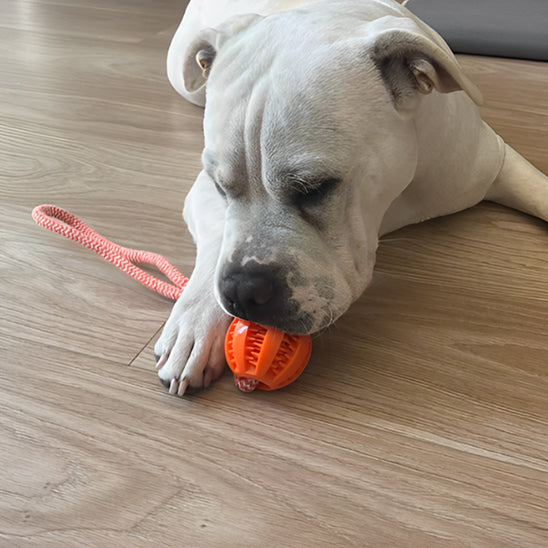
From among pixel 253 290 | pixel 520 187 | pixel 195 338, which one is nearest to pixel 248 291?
pixel 253 290

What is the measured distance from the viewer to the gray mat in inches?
104

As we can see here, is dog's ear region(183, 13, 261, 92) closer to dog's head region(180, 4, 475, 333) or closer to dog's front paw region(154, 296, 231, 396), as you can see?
dog's head region(180, 4, 475, 333)

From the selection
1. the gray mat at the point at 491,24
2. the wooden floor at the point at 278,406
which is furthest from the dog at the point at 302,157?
the gray mat at the point at 491,24

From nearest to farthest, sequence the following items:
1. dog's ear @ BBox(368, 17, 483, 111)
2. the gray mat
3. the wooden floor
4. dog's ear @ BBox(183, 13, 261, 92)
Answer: the wooden floor
dog's ear @ BBox(368, 17, 483, 111)
dog's ear @ BBox(183, 13, 261, 92)
the gray mat

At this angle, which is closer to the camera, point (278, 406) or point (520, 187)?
point (278, 406)

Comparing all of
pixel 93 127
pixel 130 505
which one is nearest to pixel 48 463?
pixel 130 505

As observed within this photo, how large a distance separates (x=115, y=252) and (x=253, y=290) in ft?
1.47

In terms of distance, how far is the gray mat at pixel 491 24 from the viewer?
264 centimetres

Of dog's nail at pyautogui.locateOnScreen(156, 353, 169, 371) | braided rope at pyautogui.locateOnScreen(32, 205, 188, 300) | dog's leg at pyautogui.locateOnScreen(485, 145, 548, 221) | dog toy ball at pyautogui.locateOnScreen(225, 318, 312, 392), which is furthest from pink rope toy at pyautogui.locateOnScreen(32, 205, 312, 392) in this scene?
dog's leg at pyautogui.locateOnScreen(485, 145, 548, 221)

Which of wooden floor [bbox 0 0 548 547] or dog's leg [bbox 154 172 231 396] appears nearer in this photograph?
wooden floor [bbox 0 0 548 547]

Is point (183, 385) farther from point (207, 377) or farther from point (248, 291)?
point (248, 291)

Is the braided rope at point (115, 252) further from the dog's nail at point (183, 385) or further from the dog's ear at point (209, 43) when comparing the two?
the dog's ear at point (209, 43)

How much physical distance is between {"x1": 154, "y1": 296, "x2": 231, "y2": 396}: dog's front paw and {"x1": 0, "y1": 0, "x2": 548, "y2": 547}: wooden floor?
0.03 m

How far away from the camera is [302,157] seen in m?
1.09
